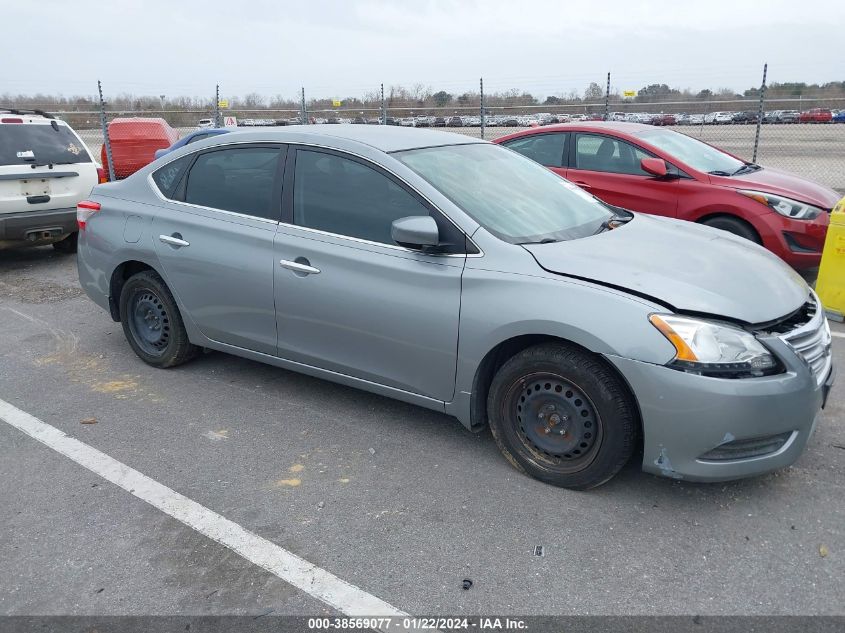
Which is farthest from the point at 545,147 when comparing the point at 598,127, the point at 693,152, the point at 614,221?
the point at 614,221

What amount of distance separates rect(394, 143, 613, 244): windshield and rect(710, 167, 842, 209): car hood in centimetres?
324

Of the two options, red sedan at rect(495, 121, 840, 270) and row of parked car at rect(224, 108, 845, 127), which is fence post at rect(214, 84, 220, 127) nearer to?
row of parked car at rect(224, 108, 845, 127)

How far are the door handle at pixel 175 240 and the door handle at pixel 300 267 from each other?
0.84 m

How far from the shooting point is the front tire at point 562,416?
3.18 metres

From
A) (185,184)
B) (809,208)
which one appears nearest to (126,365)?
(185,184)

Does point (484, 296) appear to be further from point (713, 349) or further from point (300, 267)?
point (300, 267)

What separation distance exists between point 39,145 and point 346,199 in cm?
587

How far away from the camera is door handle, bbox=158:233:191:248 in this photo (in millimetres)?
A: 4599

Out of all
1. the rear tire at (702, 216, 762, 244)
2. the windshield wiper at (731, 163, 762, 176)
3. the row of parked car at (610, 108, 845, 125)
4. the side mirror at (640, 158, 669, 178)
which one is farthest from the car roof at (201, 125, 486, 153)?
the row of parked car at (610, 108, 845, 125)

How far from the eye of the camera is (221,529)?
318cm

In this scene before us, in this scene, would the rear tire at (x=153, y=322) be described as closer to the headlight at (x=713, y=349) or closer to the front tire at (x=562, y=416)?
the front tire at (x=562, y=416)

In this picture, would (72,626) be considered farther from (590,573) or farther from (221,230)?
(221,230)

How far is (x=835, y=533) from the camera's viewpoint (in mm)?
3045

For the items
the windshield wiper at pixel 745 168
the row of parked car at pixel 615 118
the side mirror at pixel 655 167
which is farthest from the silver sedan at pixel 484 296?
the row of parked car at pixel 615 118
